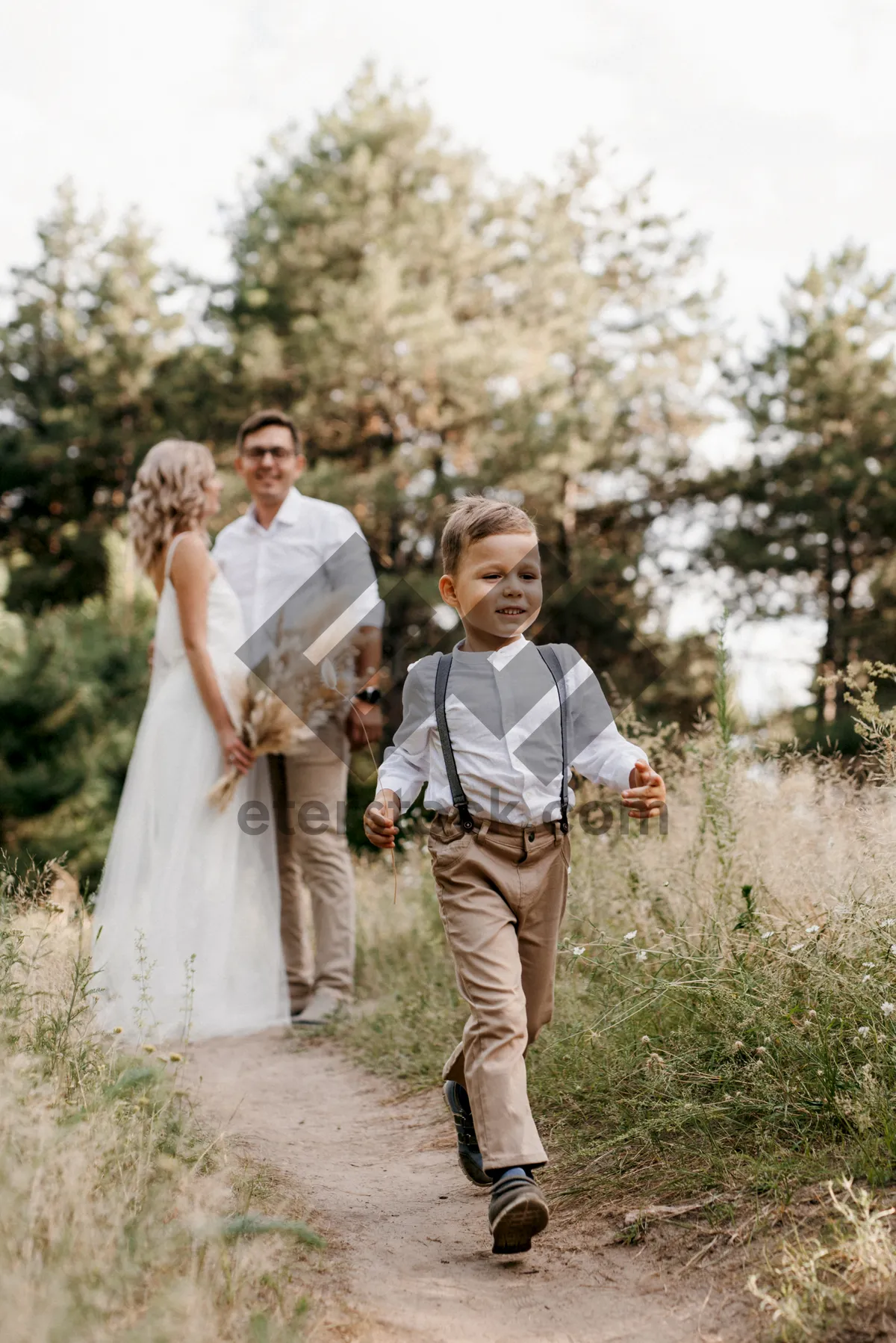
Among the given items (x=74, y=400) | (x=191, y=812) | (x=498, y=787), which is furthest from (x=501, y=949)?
(x=74, y=400)

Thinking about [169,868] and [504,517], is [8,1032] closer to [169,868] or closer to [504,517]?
[504,517]

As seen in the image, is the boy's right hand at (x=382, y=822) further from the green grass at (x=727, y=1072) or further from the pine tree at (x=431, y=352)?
the pine tree at (x=431, y=352)

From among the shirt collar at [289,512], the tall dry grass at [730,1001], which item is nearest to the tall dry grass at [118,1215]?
the tall dry grass at [730,1001]

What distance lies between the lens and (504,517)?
9.98ft

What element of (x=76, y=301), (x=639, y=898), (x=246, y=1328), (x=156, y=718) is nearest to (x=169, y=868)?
(x=156, y=718)

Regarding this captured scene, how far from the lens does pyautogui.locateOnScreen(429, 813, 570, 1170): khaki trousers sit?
263 centimetres

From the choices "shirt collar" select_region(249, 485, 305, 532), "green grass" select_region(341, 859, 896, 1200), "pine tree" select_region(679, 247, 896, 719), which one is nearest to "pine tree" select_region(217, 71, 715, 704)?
"pine tree" select_region(679, 247, 896, 719)

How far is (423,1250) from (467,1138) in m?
0.32

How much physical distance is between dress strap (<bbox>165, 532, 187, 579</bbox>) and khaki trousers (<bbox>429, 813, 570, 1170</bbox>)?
266 centimetres

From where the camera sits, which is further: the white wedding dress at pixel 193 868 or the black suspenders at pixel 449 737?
the white wedding dress at pixel 193 868

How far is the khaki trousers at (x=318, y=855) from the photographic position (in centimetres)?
541

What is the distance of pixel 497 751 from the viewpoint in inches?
115

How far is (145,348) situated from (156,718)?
1719 cm

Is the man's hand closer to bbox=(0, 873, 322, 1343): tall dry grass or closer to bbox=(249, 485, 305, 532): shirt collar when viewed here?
bbox=(249, 485, 305, 532): shirt collar
